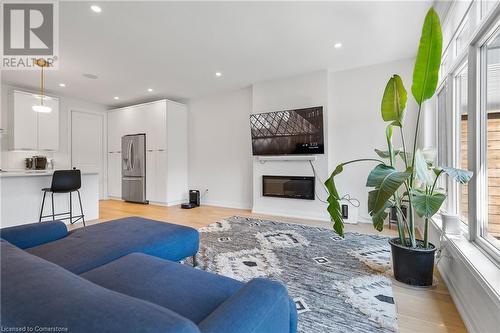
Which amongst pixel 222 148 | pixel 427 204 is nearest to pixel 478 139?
pixel 427 204

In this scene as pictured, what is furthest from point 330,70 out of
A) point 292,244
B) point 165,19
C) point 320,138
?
point 292,244

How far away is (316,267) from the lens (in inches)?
92.2

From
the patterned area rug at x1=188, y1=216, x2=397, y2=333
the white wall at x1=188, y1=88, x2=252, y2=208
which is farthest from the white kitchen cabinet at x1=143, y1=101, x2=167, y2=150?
the patterned area rug at x1=188, y1=216, x2=397, y2=333

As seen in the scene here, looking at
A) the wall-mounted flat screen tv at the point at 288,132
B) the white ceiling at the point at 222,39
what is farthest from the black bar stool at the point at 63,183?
the wall-mounted flat screen tv at the point at 288,132

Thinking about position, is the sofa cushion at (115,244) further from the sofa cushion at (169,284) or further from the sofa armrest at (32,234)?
the sofa cushion at (169,284)

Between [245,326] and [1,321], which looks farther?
[245,326]

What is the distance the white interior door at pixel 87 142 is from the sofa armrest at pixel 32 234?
491 centimetres

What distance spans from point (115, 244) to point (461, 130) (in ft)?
10.9

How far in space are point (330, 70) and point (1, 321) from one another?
4744 mm

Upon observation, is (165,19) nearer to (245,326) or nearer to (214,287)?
(214,287)

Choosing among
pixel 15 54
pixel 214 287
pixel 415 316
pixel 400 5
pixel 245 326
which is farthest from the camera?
pixel 15 54

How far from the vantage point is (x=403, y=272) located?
201 cm

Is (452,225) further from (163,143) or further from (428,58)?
(163,143)

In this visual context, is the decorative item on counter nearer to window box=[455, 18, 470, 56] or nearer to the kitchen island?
window box=[455, 18, 470, 56]
